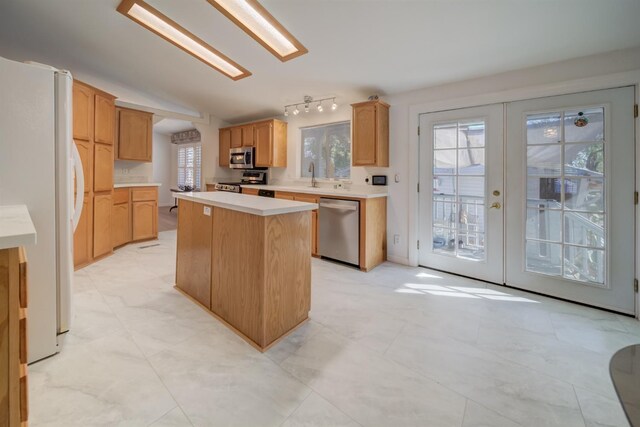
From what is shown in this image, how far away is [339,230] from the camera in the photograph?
3.59 meters

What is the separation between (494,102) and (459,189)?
94cm

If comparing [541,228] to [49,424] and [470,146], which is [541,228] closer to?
[470,146]

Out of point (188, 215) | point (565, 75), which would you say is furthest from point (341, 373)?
point (565, 75)

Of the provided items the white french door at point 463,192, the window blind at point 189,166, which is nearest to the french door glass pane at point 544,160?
the white french door at point 463,192

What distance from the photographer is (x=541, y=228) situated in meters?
2.73

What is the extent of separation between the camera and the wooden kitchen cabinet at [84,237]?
10.6ft

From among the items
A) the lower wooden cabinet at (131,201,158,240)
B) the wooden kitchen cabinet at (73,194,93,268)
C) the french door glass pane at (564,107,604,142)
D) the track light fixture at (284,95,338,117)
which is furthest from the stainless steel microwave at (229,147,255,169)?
the french door glass pane at (564,107,604,142)

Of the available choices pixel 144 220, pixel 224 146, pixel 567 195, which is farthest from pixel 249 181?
pixel 567 195

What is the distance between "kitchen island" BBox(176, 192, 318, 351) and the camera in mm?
1781

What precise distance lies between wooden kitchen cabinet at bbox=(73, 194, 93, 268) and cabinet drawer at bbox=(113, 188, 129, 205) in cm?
69

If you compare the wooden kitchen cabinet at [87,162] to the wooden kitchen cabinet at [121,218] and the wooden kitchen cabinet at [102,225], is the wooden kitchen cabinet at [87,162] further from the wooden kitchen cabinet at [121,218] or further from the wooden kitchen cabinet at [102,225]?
the wooden kitchen cabinet at [121,218]

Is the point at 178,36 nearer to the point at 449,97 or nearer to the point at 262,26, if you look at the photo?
the point at 262,26

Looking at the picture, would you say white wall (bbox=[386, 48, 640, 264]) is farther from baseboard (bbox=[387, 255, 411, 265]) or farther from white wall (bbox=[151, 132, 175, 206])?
white wall (bbox=[151, 132, 175, 206])

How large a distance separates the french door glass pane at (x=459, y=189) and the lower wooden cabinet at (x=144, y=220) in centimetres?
442
